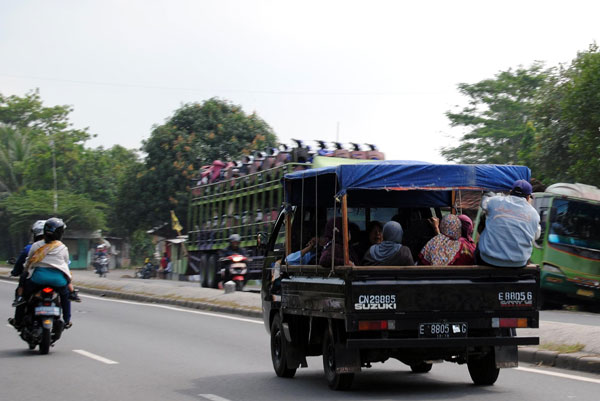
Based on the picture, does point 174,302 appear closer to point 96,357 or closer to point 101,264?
point 96,357

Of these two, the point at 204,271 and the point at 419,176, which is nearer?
the point at 419,176

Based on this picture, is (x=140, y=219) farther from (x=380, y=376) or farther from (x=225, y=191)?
(x=380, y=376)

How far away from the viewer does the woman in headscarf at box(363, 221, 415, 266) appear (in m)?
8.78

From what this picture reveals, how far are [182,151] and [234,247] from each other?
2586 cm

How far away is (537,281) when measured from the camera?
8.70 m

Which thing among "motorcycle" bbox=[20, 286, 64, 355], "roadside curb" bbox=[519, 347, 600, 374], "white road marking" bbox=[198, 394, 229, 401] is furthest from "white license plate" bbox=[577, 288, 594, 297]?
"white road marking" bbox=[198, 394, 229, 401]

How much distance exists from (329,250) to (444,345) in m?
1.35

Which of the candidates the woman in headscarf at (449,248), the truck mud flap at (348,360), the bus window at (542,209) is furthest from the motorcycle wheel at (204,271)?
the truck mud flap at (348,360)

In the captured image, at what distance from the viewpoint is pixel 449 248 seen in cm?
895

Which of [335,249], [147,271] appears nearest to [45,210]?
[147,271]

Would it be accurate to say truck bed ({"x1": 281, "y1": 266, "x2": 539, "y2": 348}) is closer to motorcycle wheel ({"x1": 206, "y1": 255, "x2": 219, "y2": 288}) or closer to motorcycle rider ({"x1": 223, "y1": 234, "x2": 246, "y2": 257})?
motorcycle rider ({"x1": 223, "y1": 234, "x2": 246, "y2": 257})

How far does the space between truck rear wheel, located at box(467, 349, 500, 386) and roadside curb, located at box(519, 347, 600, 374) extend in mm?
1618

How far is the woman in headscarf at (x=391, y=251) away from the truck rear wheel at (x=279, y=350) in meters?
1.72

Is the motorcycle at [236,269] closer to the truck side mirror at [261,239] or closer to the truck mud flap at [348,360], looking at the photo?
the truck side mirror at [261,239]
